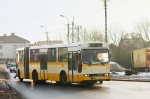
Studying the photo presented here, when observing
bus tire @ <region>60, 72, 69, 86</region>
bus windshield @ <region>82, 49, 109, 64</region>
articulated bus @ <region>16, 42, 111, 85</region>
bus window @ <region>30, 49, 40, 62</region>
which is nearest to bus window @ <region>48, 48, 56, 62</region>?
articulated bus @ <region>16, 42, 111, 85</region>

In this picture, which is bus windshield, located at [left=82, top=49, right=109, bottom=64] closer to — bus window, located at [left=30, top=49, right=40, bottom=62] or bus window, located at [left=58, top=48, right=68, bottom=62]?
bus window, located at [left=58, top=48, right=68, bottom=62]

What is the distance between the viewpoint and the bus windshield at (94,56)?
24.4 m

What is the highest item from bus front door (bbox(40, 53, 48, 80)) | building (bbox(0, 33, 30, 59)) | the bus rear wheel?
building (bbox(0, 33, 30, 59))

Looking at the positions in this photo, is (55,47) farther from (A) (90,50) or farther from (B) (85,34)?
(B) (85,34)

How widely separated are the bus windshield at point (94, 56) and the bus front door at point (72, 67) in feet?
3.09

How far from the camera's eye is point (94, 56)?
2447cm

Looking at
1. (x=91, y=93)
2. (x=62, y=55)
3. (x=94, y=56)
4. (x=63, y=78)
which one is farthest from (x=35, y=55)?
(x=91, y=93)

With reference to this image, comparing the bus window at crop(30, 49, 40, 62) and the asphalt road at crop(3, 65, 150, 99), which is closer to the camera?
the asphalt road at crop(3, 65, 150, 99)

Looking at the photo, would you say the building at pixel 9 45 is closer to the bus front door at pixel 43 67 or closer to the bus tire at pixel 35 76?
the bus tire at pixel 35 76

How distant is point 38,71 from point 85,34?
57377mm

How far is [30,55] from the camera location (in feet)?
107

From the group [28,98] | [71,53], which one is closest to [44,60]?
[71,53]

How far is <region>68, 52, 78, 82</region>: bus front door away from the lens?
24.9m

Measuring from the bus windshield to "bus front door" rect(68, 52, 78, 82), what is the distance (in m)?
0.94
